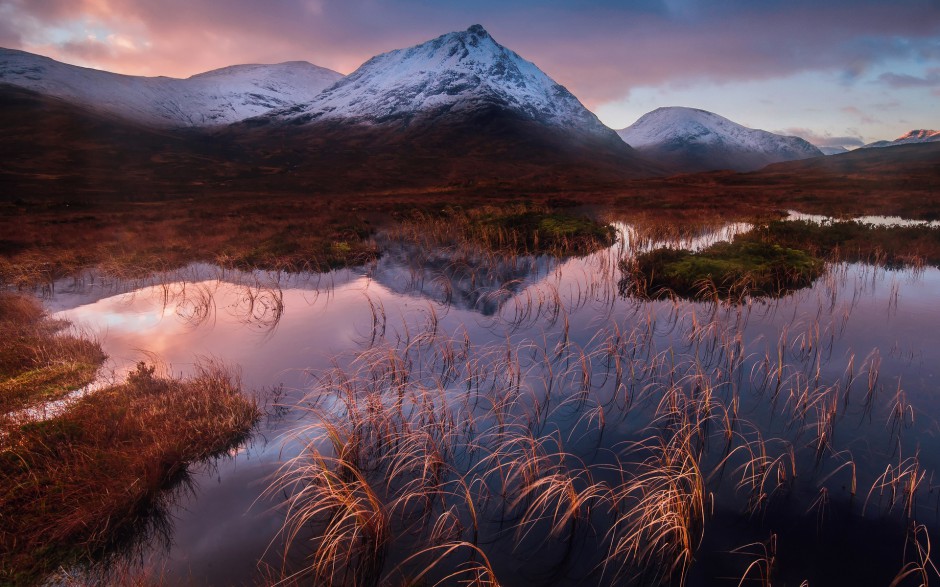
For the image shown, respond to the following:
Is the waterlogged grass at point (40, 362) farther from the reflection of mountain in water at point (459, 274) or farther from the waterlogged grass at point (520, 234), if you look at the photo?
the waterlogged grass at point (520, 234)

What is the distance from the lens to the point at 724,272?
13.5 m

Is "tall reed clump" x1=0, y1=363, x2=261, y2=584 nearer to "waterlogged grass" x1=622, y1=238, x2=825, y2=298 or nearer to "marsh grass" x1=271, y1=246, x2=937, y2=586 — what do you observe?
"marsh grass" x1=271, y1=246, x2=937, y2=586

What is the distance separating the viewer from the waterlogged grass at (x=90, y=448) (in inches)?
171

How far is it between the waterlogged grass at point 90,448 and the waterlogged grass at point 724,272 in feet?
38.0

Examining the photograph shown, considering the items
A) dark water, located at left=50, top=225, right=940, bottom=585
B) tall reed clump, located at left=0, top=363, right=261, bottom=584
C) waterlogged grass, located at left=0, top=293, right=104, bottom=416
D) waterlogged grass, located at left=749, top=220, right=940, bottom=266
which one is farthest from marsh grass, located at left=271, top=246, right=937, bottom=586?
waterlogged grass, located at left=749, top=220, right=940, bottom=266

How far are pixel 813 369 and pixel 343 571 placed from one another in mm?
8658

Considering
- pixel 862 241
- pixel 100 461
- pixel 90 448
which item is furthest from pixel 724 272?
pixel 90 448

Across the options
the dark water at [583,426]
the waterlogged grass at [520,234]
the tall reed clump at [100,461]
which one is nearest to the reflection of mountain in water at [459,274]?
the dark water at [583,426]

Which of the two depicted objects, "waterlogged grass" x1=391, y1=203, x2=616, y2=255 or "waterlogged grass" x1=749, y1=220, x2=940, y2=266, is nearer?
"waterlogged grass" x1=749, y1=220, x2=940, y2=266

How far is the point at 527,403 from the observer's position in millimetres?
7043

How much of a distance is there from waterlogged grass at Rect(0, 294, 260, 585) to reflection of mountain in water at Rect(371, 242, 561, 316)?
699cm

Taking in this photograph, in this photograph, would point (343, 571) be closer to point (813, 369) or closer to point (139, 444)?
point (139, 444)

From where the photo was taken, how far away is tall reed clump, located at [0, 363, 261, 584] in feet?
14.1

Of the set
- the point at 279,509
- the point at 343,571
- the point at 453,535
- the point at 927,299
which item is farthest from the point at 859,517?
the point at 927,299
